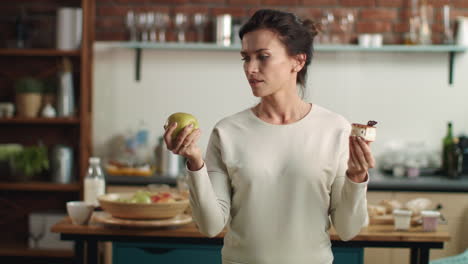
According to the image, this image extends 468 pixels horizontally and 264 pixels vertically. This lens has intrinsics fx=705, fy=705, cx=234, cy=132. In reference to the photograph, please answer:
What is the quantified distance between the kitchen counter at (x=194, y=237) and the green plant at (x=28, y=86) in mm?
1965

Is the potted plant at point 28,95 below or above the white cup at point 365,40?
below

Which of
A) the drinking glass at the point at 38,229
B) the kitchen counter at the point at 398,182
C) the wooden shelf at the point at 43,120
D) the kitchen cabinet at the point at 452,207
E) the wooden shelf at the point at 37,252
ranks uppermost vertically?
the wooden shelf at the point at 43,120

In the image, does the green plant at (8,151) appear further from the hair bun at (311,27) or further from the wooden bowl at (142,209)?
the hair bun at (311,27)

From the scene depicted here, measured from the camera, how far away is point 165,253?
258cm

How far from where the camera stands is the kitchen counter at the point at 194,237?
2432 mm

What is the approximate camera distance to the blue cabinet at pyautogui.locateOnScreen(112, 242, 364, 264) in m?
2.57

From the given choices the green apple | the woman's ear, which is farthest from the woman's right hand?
the woman's ear

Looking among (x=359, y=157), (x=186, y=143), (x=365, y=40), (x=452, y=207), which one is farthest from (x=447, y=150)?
(x=186, y=143)

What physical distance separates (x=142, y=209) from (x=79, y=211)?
0.75ft

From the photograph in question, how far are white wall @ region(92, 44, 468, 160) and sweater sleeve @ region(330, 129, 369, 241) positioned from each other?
263 centimetres

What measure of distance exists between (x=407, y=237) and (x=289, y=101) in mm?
805

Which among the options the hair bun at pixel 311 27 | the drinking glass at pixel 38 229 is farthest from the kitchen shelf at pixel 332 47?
the hair bun at pixel 311 27

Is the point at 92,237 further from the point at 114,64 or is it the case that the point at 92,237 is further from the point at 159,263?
the point at 114,64

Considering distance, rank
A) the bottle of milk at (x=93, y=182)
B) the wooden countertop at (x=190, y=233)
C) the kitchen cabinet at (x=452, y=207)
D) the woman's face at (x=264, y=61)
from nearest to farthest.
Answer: the woman's face at (x=264, y=61), the wooden countertop at (x=190, y=233), the bottle of milk at (x=93, y=182), the kitchen cabinet at (x=452, y=207)
